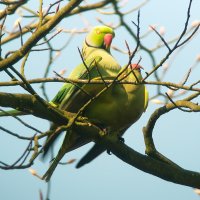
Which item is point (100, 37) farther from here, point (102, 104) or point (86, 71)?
point (102, 104)

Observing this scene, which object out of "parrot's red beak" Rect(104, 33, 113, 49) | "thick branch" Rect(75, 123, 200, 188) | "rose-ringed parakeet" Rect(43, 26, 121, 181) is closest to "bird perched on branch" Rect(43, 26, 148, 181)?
"rose-ringed parakeet" Rect(43, 26, 121, 181)

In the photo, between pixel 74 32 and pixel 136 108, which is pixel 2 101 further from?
pixel 74 32

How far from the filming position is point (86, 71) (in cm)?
360

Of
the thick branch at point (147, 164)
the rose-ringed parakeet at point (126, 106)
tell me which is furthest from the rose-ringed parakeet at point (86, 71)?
the thick branch at point (147, 164)

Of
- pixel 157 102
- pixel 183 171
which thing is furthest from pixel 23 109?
pixel 157 102

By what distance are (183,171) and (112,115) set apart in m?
0.79

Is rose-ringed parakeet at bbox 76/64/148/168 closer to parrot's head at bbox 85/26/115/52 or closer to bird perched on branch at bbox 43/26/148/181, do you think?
bird perched on branch at bbox 43/26/148/181

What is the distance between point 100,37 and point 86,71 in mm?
942

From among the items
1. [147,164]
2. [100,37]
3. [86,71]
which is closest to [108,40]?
[100,37]

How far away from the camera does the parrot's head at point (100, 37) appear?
4359mm

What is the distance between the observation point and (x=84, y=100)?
3490 mm

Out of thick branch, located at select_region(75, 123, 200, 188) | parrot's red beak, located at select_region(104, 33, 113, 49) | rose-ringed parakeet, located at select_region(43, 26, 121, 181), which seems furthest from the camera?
parrot's red beak, located at select_region(104, 33, 113, 49)

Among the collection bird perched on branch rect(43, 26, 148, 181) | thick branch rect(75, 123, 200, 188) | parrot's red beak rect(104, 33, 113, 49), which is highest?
parrot's red beak rect(104, 33, 113, 49)

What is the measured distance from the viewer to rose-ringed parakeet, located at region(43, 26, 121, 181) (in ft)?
11.0
